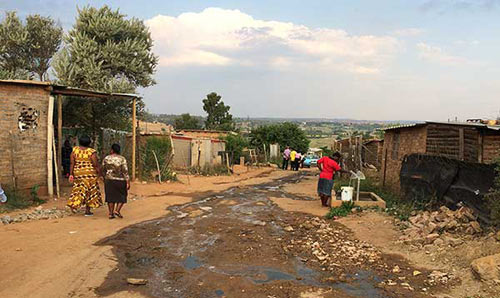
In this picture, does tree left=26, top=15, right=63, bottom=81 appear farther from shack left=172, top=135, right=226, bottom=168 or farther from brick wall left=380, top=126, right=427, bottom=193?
brick wall left=380, top=126, right=427, bottom=193

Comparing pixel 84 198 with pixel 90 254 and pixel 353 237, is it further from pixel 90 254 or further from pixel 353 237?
pixel 353 237

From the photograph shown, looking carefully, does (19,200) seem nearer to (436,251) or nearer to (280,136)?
(436,251)

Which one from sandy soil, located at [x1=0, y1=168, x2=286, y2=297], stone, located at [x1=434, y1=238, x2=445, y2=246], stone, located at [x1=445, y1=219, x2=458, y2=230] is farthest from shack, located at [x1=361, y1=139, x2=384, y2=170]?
sandy soil, located at [x1=0, y1=168, x2=286, y2=297]

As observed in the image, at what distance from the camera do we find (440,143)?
9398 millimetres

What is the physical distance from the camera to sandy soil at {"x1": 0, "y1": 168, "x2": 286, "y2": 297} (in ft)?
15.4

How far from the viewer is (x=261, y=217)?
373 inches

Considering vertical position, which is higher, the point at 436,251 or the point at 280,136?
the point at 280,136

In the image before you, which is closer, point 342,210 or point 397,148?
point 342,210

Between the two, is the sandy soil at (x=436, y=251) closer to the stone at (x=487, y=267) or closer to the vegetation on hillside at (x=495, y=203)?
the stone at (x=487, y=267)

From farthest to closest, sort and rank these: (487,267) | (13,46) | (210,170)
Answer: (210,170)
(13,46)
(487,267)

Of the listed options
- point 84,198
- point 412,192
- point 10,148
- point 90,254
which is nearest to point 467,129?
point 412,192

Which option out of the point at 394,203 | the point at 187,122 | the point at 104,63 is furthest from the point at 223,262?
the point at 187,122

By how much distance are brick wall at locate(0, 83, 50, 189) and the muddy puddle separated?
151 inches

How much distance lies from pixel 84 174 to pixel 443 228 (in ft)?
22.6
